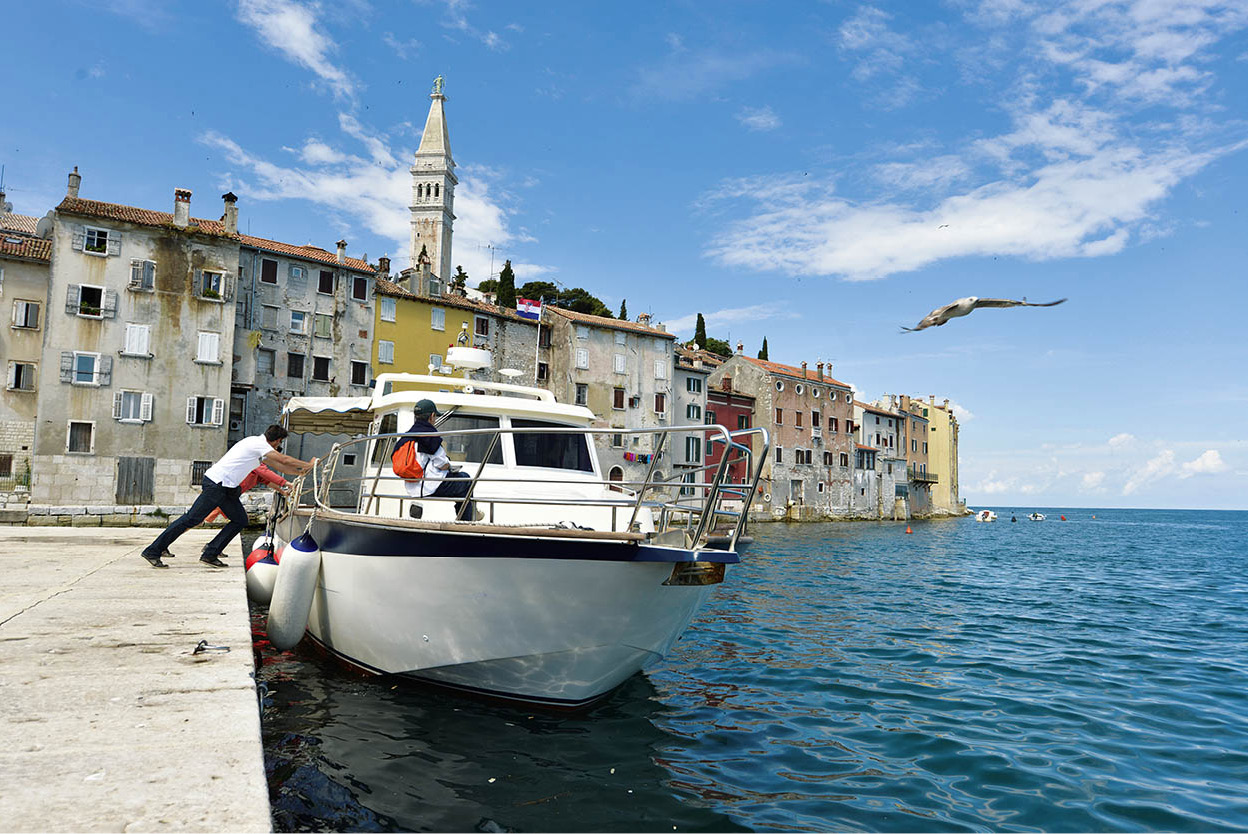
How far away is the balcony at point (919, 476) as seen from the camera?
2901 inches

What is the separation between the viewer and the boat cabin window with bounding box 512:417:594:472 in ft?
27.4

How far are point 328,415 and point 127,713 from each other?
308 inches

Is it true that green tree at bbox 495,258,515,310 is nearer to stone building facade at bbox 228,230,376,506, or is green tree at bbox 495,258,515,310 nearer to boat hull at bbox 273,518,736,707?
stone building facade at bbox 228,230,376,506

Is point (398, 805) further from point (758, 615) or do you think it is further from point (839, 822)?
point (758, 615)

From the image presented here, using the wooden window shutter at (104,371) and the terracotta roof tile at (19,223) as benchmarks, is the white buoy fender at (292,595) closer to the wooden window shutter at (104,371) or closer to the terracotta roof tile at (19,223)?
the wooden window shutter at (104,371)

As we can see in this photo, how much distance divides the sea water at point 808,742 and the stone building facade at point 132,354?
79.2 feet

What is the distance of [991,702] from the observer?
7.72 m

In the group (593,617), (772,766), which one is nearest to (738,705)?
A: (772,766)

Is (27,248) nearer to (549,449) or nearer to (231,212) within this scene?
(231,212)

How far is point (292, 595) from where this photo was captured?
7.46m

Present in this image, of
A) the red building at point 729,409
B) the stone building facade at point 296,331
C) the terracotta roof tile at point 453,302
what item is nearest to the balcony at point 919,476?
the red building at point 729,409

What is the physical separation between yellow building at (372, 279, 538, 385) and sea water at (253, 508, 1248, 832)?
1144 inches

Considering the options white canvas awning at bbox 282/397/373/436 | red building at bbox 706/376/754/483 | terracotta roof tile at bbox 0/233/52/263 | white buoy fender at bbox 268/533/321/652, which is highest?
terracotta roof tile at bbox 0/233/52/263

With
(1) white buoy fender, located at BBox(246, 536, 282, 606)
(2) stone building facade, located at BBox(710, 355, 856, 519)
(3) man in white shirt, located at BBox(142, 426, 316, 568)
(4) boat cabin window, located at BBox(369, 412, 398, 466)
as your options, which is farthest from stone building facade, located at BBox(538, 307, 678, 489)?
(1) white buoy fender, located at BBox(246, 536, 282, 606)
